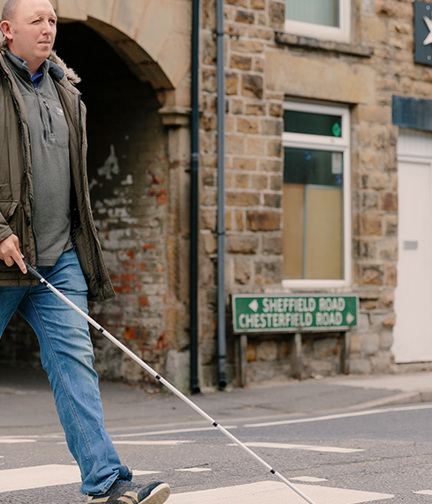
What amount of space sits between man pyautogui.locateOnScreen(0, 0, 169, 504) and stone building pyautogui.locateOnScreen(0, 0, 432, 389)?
676 centimetres

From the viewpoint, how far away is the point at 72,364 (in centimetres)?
463

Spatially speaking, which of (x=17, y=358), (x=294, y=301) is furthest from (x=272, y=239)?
(x=17, y=358)

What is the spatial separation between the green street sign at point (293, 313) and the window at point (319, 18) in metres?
3.16

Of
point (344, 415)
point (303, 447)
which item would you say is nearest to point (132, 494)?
point (303, 447)

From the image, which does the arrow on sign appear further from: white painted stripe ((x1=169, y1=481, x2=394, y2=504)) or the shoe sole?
the shoe sole

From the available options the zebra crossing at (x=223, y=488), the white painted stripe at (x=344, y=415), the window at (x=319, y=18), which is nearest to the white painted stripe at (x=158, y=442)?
the zebra crossing at (x=223, y=488)

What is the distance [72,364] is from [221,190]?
7.79m

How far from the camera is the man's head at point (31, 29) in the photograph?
186 inches

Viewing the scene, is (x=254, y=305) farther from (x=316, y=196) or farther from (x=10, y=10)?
(x=10, y=10)

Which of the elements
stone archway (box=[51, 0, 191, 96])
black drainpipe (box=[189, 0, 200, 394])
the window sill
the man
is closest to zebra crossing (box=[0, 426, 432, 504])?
the man

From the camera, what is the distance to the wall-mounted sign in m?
14.5

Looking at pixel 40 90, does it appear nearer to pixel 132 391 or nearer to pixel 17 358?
pixel 132 391

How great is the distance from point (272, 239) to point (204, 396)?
2.06 metres

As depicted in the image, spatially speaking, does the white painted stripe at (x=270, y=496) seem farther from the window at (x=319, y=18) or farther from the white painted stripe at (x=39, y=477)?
the window at (x=319, y=18)
